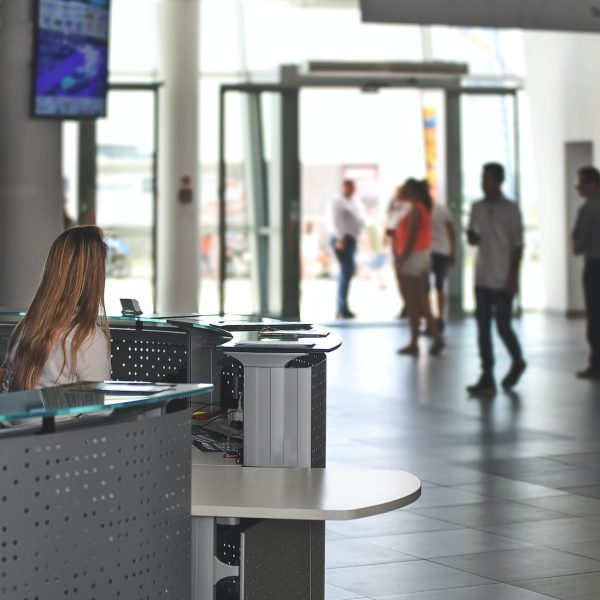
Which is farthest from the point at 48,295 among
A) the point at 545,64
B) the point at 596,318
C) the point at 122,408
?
the point at 545,64

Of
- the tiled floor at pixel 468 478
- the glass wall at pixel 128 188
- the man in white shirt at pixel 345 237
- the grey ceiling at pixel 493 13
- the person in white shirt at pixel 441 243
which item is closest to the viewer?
the tiled floor at pixel 468 478

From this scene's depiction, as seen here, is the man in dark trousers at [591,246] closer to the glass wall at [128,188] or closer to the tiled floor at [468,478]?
the tiled floor at [468,478]

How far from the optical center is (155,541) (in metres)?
3.61

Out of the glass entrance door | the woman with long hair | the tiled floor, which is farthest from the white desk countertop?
the glass entrance door

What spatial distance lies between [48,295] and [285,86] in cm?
1456

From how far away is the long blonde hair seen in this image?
456cm

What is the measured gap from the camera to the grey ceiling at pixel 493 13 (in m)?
9.64

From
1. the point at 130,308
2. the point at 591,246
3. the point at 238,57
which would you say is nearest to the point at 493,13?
the point at 591,246

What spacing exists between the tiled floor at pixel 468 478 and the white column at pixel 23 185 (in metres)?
2.45

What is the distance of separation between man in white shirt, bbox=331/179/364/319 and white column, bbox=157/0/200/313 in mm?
2036

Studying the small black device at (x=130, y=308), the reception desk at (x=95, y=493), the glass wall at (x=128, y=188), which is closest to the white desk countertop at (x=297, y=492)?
the reception desk at (x=95, y=493)

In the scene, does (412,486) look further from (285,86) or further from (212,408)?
(285,86)

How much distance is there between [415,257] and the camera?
1401 cm

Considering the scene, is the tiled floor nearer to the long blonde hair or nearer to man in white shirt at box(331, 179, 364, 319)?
the long blonde hair
